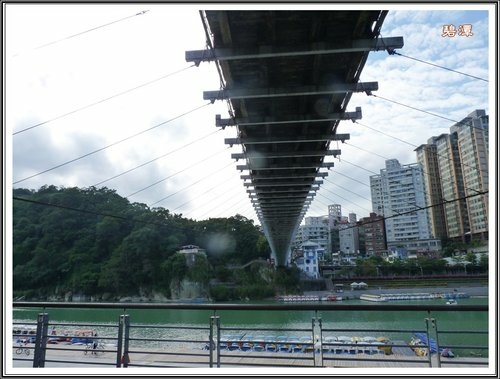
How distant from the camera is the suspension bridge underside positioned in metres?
2.94

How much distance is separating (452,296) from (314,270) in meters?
13.0

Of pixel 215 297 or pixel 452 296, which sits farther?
pixel 215 297

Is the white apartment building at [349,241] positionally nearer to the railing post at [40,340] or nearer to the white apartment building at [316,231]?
the white apartment building at [316,231]

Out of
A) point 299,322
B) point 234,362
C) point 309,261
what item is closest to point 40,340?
point 234,362

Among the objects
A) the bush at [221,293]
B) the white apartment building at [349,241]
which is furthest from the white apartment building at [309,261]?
the white apartment building at [349,241]

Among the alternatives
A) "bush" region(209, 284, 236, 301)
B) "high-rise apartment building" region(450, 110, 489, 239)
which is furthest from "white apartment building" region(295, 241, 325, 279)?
"high-rise apartment building" region(450, 110, 489, 239)

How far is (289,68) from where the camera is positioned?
3.62 m

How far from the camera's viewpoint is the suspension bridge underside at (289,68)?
2.94 meters

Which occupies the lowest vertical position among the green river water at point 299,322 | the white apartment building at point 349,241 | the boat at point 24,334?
the green river water at point 299,322

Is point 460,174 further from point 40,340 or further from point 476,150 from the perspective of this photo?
point 40,340

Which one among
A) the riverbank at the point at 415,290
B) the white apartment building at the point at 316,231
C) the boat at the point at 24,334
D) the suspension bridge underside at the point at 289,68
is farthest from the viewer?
the white apartment building at the point at 316,231

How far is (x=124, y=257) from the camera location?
90.4 ft

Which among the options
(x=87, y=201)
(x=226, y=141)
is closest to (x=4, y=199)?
(x=226, y=141)

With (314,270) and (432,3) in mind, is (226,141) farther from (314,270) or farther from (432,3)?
(314,270)
